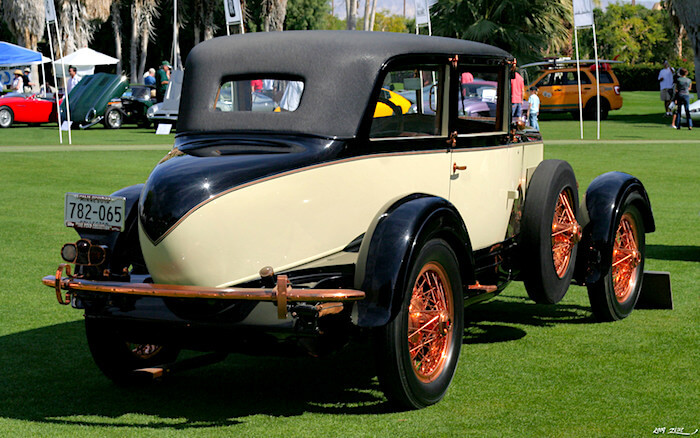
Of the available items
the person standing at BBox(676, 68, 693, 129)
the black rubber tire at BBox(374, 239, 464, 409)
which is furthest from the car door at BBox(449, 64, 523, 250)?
the person standing at BBox(676, 68, 693, 129)

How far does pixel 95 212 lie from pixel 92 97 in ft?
89.1

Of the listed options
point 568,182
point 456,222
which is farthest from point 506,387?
point 568,182

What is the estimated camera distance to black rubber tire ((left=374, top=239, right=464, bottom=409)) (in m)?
4.59

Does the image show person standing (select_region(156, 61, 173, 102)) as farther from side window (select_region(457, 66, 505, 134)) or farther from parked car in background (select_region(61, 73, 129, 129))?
side window (select_region(457, 66, 505, 134))

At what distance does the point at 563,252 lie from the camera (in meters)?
6.52

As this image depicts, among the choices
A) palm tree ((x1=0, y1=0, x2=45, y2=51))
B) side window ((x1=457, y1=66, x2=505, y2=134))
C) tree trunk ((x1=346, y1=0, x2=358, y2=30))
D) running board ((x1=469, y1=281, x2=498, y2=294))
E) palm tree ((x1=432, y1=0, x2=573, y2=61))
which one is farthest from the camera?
palm tree ((x1=0, y1=0, x2=45, y2=51))

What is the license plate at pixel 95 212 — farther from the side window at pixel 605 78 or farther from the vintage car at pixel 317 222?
the side window at pixel 605 78

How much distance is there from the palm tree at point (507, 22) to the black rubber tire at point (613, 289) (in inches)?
1266

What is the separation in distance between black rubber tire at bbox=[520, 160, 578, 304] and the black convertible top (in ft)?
3.57

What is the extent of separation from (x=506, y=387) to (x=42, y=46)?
193 feet

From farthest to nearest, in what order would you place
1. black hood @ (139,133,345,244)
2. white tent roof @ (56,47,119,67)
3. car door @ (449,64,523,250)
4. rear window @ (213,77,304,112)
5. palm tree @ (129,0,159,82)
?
1. palm tree @ (129,0,159,82)
2. white tent roof @ (56,47,119,67)
3. car door @ (449,64,523,250)
4. rear window @ (213,77,304,112)
5. black hood @ (139,133,345,244)

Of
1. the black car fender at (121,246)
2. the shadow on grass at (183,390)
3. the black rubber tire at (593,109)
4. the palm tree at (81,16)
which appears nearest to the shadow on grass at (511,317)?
the shadow on grass at (183,390)

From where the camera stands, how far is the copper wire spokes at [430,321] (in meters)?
4.86

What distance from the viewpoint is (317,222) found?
4625 mm
